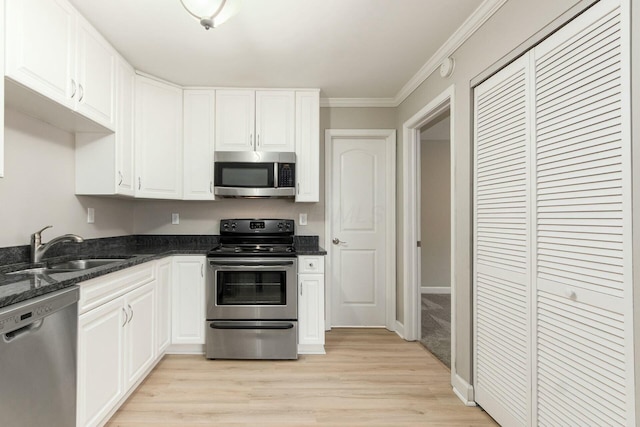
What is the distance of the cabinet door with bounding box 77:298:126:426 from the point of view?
1.69 m

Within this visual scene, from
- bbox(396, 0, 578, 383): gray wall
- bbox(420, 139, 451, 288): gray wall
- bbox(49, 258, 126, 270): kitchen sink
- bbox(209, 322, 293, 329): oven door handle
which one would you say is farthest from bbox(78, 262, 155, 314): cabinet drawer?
bbox(420, 139, 451, 288): gray wall

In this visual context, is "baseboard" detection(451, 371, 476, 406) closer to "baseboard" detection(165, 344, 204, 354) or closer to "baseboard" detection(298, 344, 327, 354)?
"baseboard" detection(298, 344, 327, 354)

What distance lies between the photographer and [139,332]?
236cm

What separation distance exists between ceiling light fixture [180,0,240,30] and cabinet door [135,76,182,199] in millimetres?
1749

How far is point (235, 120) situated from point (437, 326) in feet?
10.2

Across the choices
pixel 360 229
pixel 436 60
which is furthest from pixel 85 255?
pixel 436 60

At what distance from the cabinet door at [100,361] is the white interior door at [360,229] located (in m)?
2.20

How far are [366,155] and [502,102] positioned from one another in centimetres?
196

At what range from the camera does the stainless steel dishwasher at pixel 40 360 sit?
1.23m

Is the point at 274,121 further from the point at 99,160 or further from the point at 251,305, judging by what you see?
the point at 251,305

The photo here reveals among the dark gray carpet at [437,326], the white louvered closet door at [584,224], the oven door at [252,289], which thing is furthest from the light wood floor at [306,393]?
the white louvered closet door at [584,224]

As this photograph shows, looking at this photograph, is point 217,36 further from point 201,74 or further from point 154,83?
point 154,83

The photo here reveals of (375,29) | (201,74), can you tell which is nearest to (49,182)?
(201,74)

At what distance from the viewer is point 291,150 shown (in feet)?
10.9
